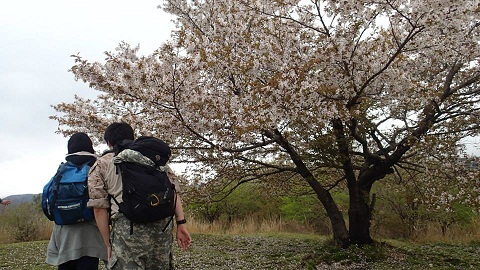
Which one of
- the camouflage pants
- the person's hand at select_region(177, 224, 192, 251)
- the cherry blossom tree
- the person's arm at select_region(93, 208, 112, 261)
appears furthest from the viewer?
the cherry blossom tree

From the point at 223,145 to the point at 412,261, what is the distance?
11.8ft

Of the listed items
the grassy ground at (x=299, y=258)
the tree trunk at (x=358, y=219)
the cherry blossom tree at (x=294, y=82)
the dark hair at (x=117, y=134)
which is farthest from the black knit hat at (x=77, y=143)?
the tree trunk at (x=358, y=219)

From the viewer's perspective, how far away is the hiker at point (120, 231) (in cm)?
282

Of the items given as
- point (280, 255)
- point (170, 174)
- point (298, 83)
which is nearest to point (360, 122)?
point (298, 83)

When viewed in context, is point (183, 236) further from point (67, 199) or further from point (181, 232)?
point (67, 199)

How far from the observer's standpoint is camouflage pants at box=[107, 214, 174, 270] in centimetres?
282

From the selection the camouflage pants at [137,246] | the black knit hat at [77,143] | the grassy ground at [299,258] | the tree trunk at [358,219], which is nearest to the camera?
the camouflage pants at [137,246]

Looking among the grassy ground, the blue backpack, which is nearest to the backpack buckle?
the blue backpack

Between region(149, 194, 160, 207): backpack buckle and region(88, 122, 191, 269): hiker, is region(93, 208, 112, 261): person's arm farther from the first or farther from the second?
region(149, 194, 160, 207): backpack buckle

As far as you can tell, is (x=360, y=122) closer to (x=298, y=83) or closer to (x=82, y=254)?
(x=298, y=83)

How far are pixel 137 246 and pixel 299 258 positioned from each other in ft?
16.4

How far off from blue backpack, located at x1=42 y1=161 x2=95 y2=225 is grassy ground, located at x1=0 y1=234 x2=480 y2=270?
3.91 m

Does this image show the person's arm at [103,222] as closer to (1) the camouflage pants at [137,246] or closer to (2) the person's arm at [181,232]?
(1) the camouflage pants at [137,246]

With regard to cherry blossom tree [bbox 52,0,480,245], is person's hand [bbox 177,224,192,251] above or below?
below
